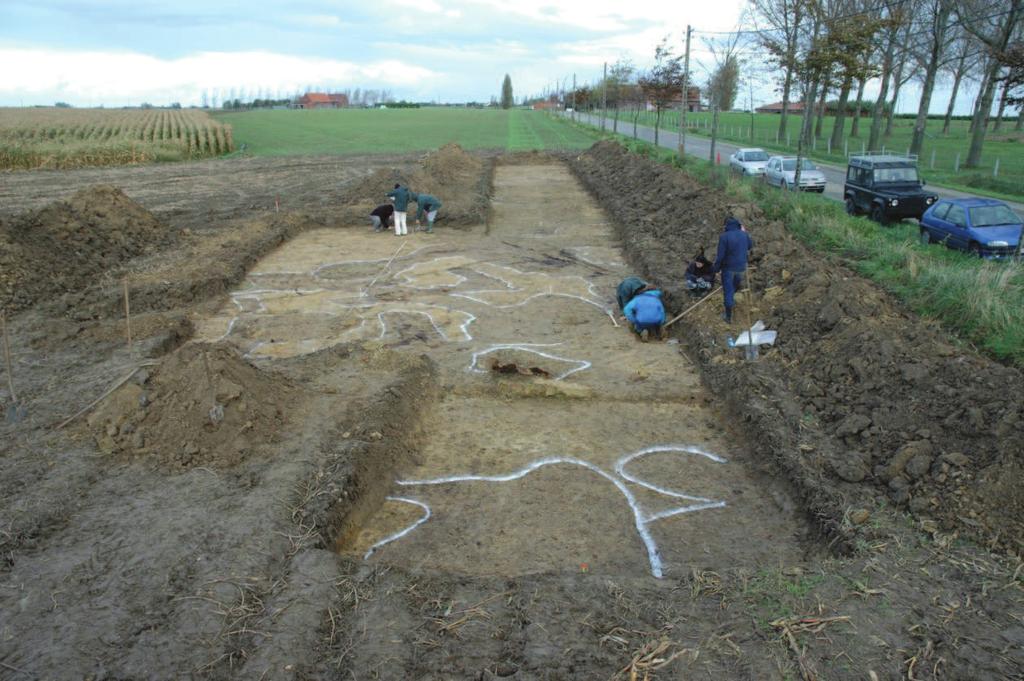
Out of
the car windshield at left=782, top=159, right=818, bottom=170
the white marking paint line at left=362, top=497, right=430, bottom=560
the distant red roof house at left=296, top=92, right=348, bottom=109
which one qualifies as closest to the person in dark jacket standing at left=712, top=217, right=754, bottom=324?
the white marking paint line at left=362, top=497, right=430, bottom=560

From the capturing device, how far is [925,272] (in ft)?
35.6

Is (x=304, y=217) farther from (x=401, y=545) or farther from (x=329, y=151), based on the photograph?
(x=329, y=151)

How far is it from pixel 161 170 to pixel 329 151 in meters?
13.7

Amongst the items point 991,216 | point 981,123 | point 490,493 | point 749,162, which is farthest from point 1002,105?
point 490,493

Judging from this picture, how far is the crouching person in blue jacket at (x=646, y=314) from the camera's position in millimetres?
11406

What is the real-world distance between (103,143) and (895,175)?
43.5 metres

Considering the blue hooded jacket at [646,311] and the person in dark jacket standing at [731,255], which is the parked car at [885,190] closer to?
the person in dark jacket standing at [731,255]

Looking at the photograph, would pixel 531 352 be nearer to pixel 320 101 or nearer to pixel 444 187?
pixel 444 187

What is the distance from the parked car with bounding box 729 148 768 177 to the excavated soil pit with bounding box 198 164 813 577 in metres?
15.6

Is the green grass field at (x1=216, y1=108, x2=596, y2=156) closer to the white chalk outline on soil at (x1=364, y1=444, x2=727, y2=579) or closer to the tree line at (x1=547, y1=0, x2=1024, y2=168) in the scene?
the tree line at (x1=547, y1=0, x2=1024, y2=168)

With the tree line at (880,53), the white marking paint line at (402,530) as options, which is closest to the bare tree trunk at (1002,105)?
the tree line at (880,53)

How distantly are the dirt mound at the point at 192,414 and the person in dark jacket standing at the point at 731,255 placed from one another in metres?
7.16

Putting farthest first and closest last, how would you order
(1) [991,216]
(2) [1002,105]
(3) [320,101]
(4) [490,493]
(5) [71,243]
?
(3) [320,101] < (2) [1002,105] < (5) [71,243] < (1) [991,216] < (4) [490,493]

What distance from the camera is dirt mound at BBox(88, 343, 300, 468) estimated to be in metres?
7.29
